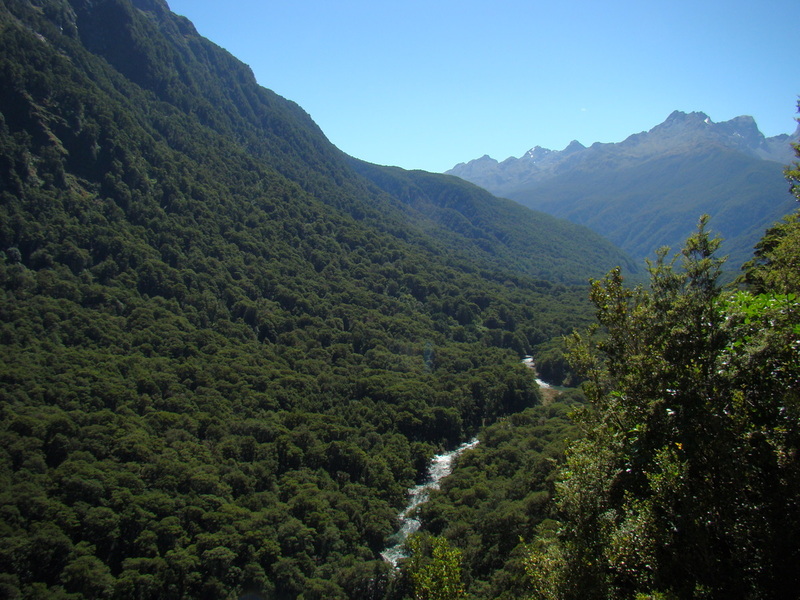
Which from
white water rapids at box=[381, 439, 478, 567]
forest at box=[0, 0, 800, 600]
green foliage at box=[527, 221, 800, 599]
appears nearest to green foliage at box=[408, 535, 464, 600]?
forest at box=[0, 0, 800, 600]

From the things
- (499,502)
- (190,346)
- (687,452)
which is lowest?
(190,346)

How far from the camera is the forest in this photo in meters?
10.2

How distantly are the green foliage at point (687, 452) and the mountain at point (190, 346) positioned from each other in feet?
141

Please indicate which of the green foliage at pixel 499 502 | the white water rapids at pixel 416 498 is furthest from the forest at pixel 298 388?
the white water rapids at pixel 416 498

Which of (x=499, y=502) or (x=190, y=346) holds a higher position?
(x=499, y=502)

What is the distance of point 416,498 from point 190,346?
2227 inches

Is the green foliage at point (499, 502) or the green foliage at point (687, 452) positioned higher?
the green foliage at point (687, 452)

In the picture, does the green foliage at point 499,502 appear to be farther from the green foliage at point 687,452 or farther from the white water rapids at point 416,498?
the green foliage at point 687,452

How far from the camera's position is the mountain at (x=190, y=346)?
50.4 meters

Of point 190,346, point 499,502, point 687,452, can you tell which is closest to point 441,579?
point 687,452

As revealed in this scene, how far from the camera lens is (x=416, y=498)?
2653 inches

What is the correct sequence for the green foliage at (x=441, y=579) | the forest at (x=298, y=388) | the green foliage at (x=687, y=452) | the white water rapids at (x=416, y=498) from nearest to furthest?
1. the green foliage at (x=687, y=452)
2. the forest at (x=298, y=388)
3. the green foliage at (x=441, y=579)
4. the white water rapids at (x=416, y=498)

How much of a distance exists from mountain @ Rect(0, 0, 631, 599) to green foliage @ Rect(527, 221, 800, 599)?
141ft

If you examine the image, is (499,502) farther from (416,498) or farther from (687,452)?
(687,452)
